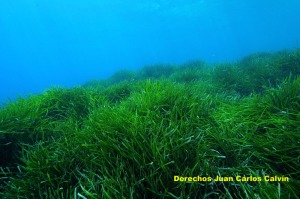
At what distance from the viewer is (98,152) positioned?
203 cm

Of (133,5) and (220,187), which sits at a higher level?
(133,5)

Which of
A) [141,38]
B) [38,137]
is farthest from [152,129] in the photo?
[141,38]

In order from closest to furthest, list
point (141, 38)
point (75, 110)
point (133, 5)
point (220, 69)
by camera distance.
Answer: point (75, 110) < point (220, 69) < point (133, 5) < point (141, 38)

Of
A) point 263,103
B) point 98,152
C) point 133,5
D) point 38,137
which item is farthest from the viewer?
point 133,5

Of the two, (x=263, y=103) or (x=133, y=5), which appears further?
(x=133, y=5)

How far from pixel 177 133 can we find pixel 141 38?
109308 mm

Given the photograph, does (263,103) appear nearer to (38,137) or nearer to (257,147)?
(257,147)

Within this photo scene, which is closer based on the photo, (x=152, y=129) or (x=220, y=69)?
(x=152, y=129)

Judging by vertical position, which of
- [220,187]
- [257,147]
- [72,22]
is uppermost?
[72,22]

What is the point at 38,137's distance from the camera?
3018 millimetres

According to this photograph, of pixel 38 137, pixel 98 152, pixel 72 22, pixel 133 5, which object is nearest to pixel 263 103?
pixel 98 152

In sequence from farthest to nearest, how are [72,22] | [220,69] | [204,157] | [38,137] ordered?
[72,22]
[220,69]
[38,137]
[204,157]

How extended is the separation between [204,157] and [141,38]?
360 feet

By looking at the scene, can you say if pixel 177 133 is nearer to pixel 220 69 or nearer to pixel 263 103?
pixel 263 103
